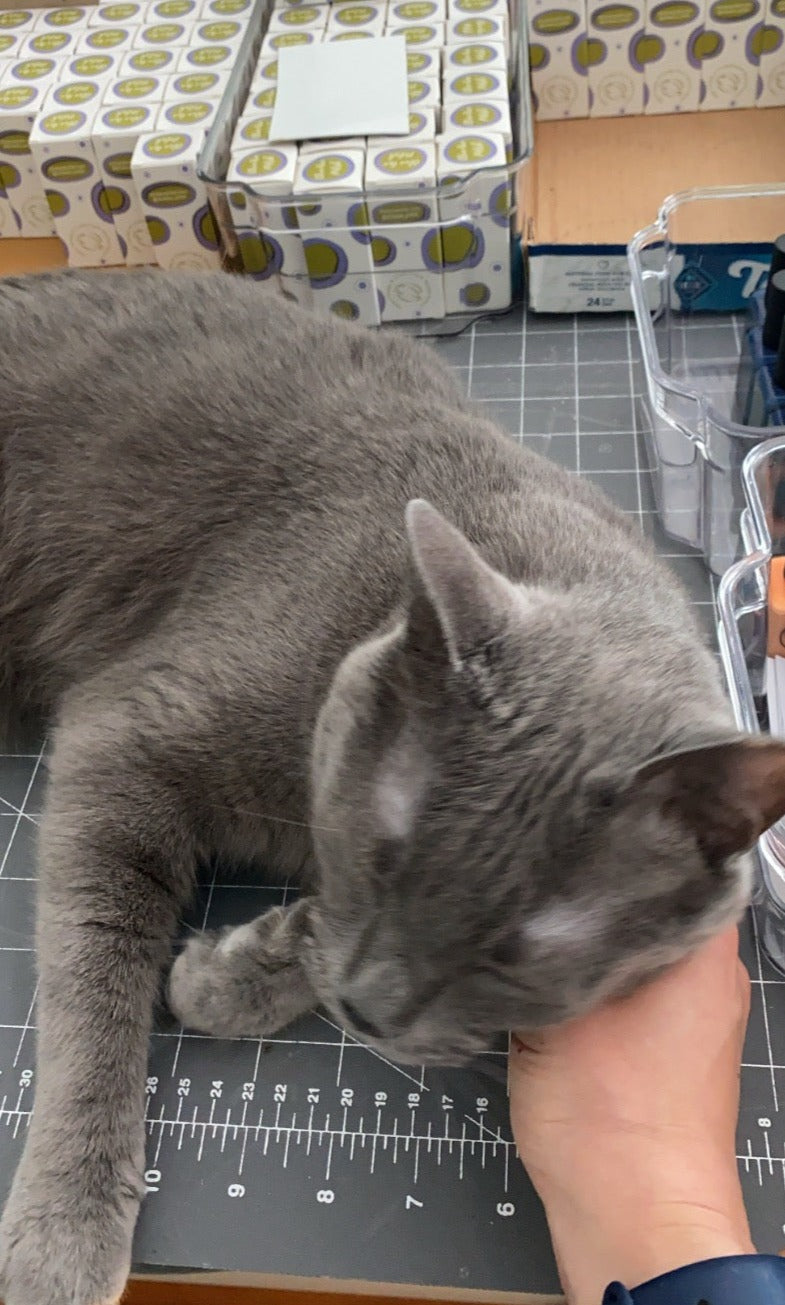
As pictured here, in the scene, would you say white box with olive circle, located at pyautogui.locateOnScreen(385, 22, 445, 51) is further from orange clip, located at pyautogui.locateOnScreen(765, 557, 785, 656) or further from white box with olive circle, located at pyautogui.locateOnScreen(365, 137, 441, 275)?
orange clip, located at pyautogui.locateOnScreen(765, 557, 785, 656)

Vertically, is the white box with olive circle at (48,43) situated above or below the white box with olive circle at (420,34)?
above

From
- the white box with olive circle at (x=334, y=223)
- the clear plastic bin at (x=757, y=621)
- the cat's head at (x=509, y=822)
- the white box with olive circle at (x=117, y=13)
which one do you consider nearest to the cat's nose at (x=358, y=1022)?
the cat's head at (x=509, y=822)

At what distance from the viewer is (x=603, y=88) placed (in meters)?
1.51

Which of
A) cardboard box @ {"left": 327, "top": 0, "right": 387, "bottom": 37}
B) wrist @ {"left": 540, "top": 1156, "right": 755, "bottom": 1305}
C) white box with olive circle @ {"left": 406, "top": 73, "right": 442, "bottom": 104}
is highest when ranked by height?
cardboard box @ {"left": 327, "top": 0, "right": 387, "bottom": 37}

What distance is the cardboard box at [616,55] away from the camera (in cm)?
139

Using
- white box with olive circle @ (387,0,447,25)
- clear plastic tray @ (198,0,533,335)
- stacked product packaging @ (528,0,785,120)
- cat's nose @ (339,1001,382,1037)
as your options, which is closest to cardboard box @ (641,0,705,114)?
stacked product packaging @ (528,0,785,120)

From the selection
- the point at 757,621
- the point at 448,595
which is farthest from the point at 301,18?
the point at 448,595

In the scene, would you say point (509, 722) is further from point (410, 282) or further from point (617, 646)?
point (410, 282)

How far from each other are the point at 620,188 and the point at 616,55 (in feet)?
0.63

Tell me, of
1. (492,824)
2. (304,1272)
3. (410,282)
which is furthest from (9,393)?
(304,1272)

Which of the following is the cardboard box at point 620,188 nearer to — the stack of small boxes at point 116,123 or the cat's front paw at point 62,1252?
the stack of small boxes at point 116,123

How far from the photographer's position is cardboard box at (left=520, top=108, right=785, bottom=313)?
4.48 feet

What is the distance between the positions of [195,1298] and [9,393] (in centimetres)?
86

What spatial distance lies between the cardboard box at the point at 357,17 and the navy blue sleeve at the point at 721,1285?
59.9 inches
